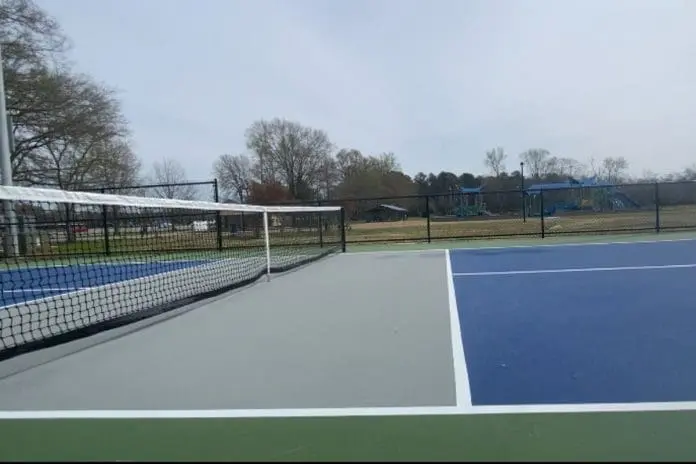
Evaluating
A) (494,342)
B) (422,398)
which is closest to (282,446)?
(422,398)

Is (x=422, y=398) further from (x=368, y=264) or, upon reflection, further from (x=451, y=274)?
(x=368, y=264)

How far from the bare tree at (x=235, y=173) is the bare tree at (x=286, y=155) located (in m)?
1.09

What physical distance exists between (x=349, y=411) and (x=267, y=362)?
122 centimetres

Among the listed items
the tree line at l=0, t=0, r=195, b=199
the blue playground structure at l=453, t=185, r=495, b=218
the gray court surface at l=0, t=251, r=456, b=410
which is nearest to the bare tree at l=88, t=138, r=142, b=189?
the tree line at l=0, t=0, r=195, b=199

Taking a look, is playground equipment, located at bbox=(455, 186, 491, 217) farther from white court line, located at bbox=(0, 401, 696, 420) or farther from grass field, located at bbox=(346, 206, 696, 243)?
white court line, located at bbox=(0, 401, 696, 420)

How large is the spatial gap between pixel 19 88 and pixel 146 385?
20856mm

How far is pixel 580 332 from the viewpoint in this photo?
4.36 meters

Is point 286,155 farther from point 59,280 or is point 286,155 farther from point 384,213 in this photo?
point 59,280

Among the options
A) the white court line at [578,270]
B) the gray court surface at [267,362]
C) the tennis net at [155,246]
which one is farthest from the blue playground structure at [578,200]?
the gray court surface at [267,362]

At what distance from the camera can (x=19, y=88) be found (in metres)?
19.3

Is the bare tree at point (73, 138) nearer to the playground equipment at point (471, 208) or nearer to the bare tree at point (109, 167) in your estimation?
the bare tree at point (109, 167)

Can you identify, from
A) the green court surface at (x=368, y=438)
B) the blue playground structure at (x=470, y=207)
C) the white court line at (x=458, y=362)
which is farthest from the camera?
the blue playground structure at (x=470, y=207)

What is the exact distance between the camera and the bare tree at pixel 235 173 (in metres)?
50.7

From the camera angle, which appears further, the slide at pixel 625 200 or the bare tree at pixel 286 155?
the bare tree at pixel 286 155
